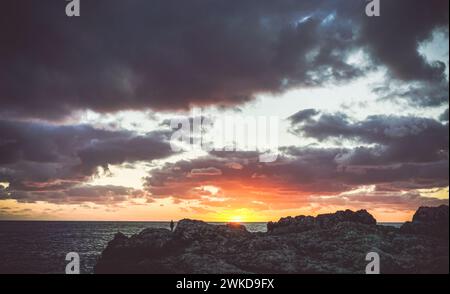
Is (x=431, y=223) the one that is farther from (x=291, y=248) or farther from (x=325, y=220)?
(x=291, y=248)

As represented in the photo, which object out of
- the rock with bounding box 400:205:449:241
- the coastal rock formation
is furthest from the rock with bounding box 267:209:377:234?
the rock with bounding box 400:205:449:241

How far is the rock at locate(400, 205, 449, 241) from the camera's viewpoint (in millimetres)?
50500

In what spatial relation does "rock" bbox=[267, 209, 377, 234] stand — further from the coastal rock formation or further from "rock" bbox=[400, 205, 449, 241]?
"rock" bbox=[400, 205, 449, 241]

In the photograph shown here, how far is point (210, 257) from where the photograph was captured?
45.0 meters

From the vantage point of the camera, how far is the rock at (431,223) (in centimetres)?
5050

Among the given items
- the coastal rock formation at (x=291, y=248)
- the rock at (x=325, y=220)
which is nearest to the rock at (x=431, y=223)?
the coastal rock formation at (x=291, y=248)

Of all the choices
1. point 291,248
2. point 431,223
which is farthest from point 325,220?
point 431,223

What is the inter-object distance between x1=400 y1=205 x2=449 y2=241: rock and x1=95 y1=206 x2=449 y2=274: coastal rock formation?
→ 0.39 feet
